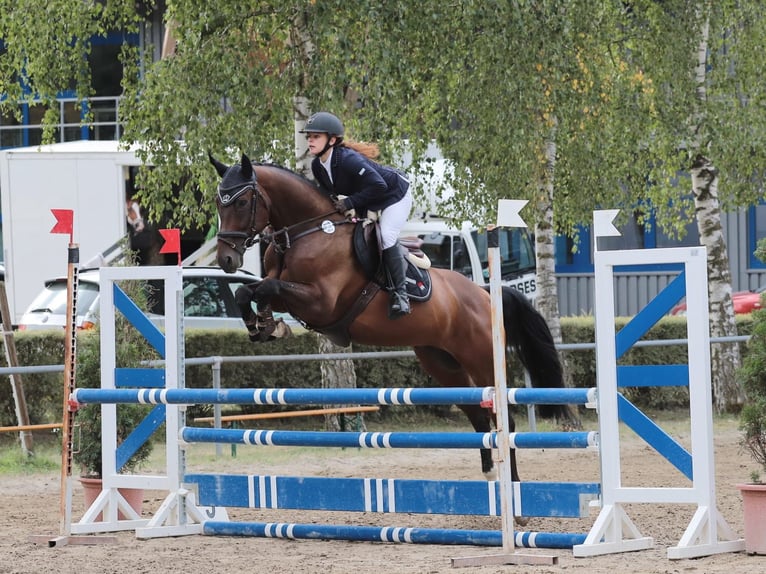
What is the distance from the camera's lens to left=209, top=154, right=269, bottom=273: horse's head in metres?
6.39

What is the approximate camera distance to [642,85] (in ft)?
43.2

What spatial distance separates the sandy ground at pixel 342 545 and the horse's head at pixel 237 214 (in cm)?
137

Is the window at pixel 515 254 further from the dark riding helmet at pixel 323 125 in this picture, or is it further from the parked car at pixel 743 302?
the dark riding helmet at pixel 323 125

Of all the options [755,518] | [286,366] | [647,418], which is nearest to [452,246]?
[286,366]

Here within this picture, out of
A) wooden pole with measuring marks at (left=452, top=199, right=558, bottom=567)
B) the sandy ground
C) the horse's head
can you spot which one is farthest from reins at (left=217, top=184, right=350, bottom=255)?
the sandy ground

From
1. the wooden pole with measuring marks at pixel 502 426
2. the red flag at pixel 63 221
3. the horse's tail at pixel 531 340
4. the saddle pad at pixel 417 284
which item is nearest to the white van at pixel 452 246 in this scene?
the horse's tail at pixel 531 340

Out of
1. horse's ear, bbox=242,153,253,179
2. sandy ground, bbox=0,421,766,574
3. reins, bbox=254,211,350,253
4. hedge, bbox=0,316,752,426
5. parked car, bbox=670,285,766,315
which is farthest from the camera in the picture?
parked car, bbox=670,285,766,315

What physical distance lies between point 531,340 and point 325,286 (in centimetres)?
158

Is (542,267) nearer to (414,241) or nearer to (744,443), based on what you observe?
(414,241)

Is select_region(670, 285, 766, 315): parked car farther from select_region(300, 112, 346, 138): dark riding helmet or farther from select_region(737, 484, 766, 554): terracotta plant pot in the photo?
select_region(737, 484, 766, 554): terracotta plant pot

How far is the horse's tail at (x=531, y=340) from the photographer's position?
7660mm

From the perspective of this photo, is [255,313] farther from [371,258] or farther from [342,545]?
[342,545]

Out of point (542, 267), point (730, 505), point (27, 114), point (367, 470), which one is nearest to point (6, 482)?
point (367, 470)

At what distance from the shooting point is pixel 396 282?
22.1 ft
